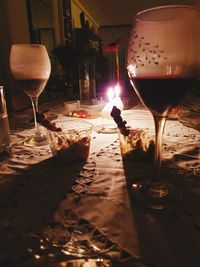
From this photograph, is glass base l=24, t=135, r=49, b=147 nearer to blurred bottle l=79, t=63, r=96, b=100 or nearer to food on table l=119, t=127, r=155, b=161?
food on table l=119, t=127, r=155, b=161

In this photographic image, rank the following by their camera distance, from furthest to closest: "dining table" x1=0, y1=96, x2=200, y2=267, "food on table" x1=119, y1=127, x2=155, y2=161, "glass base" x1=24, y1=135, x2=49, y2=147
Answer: "glass base" x1=24, y1=135, x2=49, y2=147 → "food on table" x1=119, y1=127, x2=155, y2=161 → "dining table" x1=0, y1=96, x2=200, y2=267

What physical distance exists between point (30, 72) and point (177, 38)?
0.46m

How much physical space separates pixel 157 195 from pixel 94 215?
10 centimetres

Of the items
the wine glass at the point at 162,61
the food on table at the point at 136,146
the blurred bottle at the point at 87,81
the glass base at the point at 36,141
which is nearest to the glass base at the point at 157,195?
the wine glass at the point at 162,61

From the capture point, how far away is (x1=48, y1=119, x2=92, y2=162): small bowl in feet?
1.59

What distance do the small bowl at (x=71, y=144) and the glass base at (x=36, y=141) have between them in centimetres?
12

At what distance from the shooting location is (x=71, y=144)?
0.49 metres

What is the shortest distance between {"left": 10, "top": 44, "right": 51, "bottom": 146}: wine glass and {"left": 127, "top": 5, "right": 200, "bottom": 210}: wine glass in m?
0.35

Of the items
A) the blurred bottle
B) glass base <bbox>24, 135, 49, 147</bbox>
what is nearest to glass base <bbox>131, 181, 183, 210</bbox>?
glass base <bbox>24, 135, 49, 147</bbox>

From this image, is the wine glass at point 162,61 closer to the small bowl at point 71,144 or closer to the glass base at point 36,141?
the small bowl at point 71,144

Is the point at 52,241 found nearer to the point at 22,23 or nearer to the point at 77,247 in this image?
the point at 77,247

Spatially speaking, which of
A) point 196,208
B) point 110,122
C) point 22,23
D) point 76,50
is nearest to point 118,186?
point 196,208

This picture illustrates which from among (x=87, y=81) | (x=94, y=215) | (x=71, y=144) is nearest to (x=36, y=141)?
(x=71, y=144)

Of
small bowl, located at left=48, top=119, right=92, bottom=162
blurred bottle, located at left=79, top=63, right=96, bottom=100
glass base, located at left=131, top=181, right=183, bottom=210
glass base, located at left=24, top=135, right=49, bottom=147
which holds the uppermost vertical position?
blurred bottle, located at left=79, top=63, right=96, bottom=100
